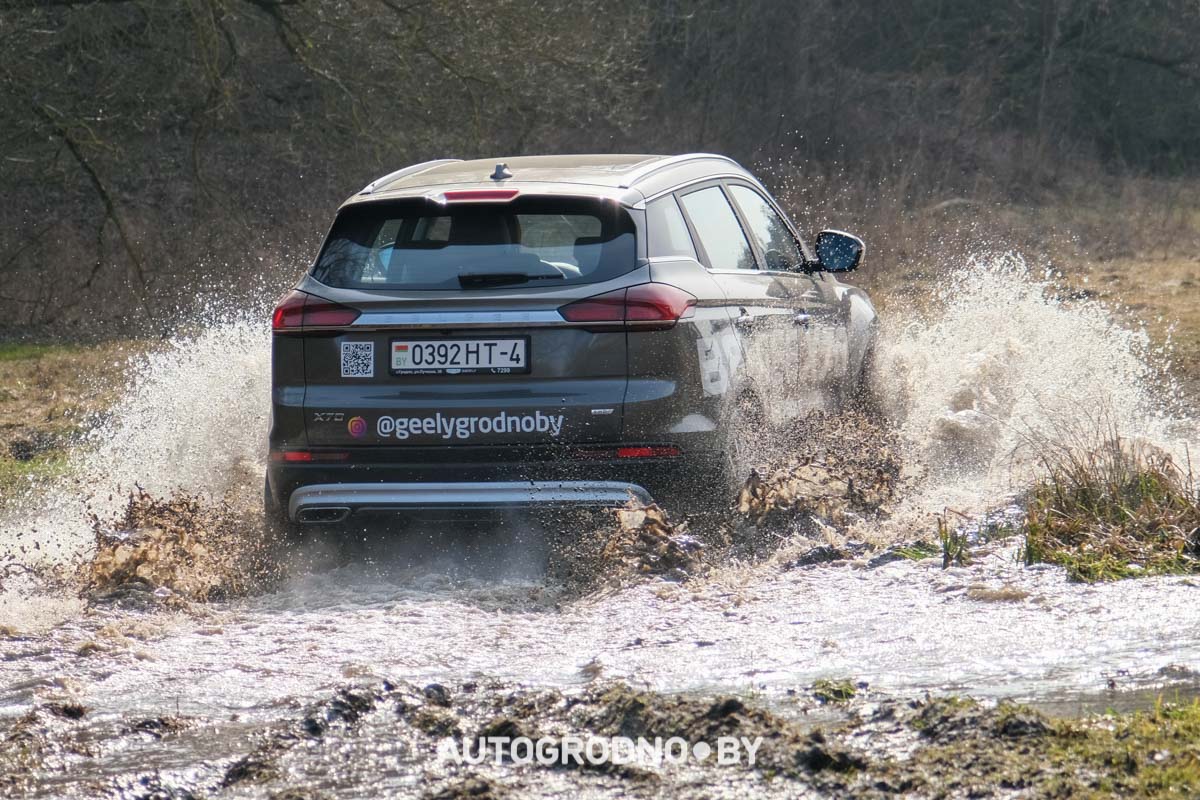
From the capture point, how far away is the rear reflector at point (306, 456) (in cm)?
639

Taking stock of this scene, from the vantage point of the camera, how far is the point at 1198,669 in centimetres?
460

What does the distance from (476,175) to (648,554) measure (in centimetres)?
183

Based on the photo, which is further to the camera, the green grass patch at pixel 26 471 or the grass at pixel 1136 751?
the green grass patch at pixel 26 471

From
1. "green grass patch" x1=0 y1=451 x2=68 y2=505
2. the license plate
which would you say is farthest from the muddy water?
the license plate

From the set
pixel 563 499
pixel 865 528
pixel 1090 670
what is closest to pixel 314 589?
pixel 563 499

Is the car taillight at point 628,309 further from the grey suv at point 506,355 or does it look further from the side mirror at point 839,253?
the side mirror at point 839,253

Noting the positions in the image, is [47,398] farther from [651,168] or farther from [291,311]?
[651,168]

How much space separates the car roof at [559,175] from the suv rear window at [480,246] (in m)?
0.09

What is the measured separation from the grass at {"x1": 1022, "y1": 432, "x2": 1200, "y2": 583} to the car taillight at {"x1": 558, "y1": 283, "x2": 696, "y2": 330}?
1762 mm

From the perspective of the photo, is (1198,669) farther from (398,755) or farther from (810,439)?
(810,439)

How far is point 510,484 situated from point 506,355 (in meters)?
0.50

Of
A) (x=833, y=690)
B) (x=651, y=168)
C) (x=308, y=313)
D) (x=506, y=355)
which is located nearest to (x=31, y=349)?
(x=308, y=313)

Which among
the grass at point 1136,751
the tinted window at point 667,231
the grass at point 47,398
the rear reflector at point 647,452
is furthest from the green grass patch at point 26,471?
the grass at point 1136,751

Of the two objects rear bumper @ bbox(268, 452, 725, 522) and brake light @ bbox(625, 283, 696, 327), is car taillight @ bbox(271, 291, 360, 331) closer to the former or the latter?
rear bumper @ bbox(268, 452, 725, 522)
